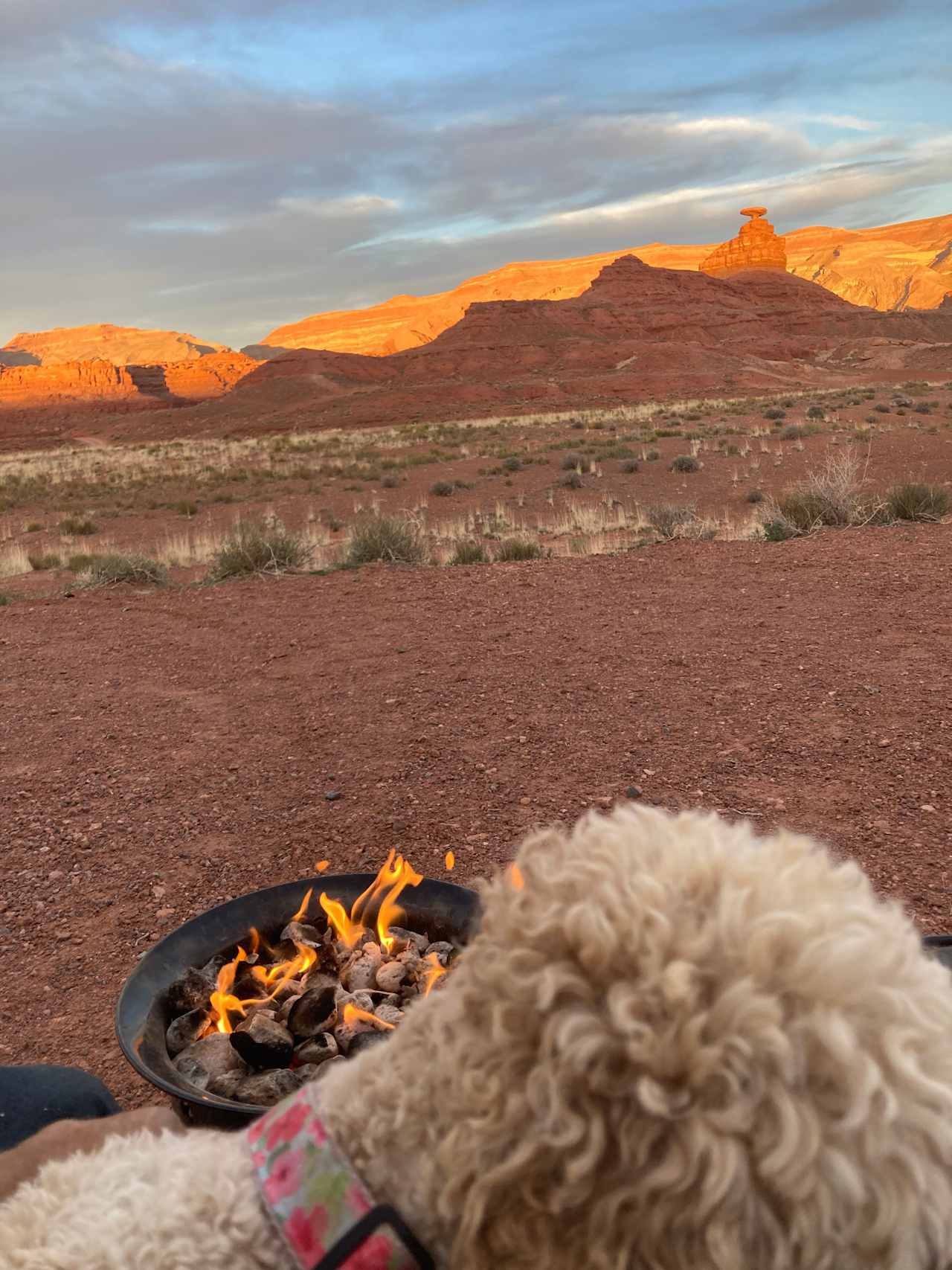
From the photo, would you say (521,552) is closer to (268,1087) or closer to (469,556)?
(469,556)

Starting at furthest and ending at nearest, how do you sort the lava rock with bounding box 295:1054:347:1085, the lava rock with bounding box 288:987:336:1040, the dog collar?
the lava rock with bounding box 288:987:336:1040, the lava rock with bounding box 295:1054:347:1085, the dog collar

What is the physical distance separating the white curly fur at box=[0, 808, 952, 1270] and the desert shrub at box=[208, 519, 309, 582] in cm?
1150

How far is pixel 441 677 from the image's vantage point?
23.7 feet

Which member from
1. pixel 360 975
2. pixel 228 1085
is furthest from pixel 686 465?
pixel 228 1085

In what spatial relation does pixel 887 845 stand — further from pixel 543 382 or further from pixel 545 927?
pixel 543 382

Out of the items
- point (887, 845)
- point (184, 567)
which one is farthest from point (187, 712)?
point (184, 567)

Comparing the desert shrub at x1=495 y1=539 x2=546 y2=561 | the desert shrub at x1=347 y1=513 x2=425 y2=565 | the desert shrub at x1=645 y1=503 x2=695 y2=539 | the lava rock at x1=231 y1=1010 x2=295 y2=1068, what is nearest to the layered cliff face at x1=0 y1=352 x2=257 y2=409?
the desert shrub at x1=645 y1=503 x2=695 y2=539

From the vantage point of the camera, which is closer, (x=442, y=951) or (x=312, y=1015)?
(x=312, y=1015)

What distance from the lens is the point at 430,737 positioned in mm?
6207

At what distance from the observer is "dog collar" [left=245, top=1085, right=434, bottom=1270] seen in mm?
952

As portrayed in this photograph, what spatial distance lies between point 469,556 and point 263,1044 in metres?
9.92

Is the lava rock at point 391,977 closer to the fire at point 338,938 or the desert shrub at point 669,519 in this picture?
the fire at point 338,938

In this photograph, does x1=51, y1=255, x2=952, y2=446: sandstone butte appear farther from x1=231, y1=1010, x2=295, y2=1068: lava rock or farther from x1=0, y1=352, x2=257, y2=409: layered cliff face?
x1=231, y1=1010, x2=295, y2=1068: lava rock

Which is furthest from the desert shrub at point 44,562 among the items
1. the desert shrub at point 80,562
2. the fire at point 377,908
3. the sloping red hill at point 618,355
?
the sloping red hill at point 618,355
